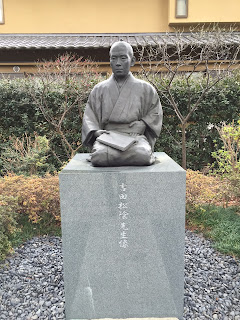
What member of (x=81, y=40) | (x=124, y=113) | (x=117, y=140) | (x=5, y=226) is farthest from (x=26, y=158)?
(x=81, y=40)

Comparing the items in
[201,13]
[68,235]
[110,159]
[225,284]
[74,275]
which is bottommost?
[225,284]

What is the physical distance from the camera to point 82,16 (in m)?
11.4

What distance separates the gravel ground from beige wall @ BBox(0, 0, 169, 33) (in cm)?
976

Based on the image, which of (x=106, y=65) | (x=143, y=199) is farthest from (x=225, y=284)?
(x=106, y=65)

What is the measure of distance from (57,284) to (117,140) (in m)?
1.82

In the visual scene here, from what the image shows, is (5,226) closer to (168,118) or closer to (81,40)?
(168,118)

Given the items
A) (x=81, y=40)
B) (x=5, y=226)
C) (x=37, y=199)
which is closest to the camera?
(x=5, y=226)

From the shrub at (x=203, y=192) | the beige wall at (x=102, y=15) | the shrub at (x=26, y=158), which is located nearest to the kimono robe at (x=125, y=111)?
the shrub at (x=203, y=192)

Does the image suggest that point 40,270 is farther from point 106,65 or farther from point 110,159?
point 106,65

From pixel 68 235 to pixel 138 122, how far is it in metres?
1.33

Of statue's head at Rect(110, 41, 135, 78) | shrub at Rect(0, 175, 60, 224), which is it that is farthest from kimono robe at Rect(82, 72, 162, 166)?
shrub at Rect(0, 175, 60, 224)

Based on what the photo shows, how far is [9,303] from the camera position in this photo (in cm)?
302

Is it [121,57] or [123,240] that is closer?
[123,240]

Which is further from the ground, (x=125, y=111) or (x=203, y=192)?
(x=125, y=111)
